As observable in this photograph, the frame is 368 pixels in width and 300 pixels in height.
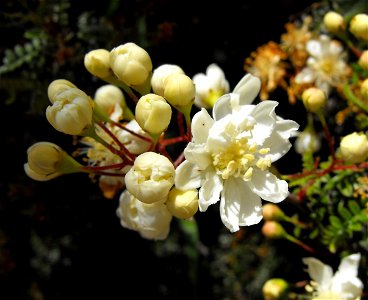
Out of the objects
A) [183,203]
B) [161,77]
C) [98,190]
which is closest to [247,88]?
[161,77]

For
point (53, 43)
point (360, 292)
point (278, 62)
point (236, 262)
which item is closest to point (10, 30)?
point (53, 43)

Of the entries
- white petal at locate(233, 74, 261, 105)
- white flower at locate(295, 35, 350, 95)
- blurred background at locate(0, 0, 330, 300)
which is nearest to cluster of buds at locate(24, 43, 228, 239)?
white petal at locate(233, 74, 261, 105)

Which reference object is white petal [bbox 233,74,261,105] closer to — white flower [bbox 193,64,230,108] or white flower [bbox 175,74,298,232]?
white flower [bbox 175,74,298,232]

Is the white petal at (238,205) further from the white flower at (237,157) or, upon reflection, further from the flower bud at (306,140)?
the flower bud at (306,140)

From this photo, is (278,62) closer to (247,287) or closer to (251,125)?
(251,125)

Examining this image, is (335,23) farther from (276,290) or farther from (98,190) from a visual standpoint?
(98,190)

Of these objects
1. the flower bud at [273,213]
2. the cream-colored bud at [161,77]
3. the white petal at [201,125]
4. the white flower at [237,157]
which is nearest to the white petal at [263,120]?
the white flower at [237,157]
